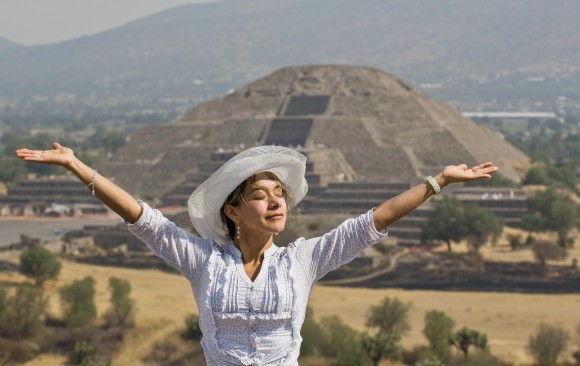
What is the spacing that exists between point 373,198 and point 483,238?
536 inches

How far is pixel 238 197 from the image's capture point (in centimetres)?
577

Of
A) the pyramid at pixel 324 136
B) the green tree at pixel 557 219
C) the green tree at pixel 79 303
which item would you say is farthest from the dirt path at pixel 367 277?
the pyramid at pixel 324 136

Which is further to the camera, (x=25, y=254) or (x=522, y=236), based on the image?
(x=522, y=236)

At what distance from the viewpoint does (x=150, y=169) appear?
9012 cm

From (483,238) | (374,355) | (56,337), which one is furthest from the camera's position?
(483,238)

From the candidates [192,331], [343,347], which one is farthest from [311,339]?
[192,331]

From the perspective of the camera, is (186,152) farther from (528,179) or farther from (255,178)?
(255,178)

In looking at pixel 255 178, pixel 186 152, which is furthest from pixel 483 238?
pixel 255 178

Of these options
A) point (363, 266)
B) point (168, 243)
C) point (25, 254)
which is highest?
point (168, 243)

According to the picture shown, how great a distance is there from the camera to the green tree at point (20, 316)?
3922cm

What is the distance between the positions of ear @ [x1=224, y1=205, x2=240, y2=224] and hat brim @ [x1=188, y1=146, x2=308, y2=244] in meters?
0.04

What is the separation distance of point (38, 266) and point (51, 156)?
45571 mm

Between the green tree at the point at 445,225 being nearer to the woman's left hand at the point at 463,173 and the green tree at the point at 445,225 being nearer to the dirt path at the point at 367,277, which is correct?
the dirt path at the point at 367,277

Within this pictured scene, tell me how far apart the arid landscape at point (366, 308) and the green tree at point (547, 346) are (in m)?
0.54
